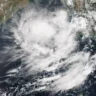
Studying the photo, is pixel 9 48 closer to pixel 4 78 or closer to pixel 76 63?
pixel 4 78

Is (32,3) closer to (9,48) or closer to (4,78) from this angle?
(9,48)

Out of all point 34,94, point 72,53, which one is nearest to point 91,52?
point 72,53

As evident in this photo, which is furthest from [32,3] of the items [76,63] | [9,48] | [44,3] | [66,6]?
[76,63]

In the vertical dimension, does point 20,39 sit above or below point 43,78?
above

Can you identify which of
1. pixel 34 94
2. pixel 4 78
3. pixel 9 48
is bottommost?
pixel 34 94

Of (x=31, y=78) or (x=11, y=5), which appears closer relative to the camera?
(x=31, y=78)

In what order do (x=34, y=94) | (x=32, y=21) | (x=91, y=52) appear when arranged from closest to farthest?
(x=34, y=94) → (x=91, y=52) → (x=32, y=21)

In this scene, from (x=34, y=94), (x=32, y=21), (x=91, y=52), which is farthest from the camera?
(x=32, y=21)
